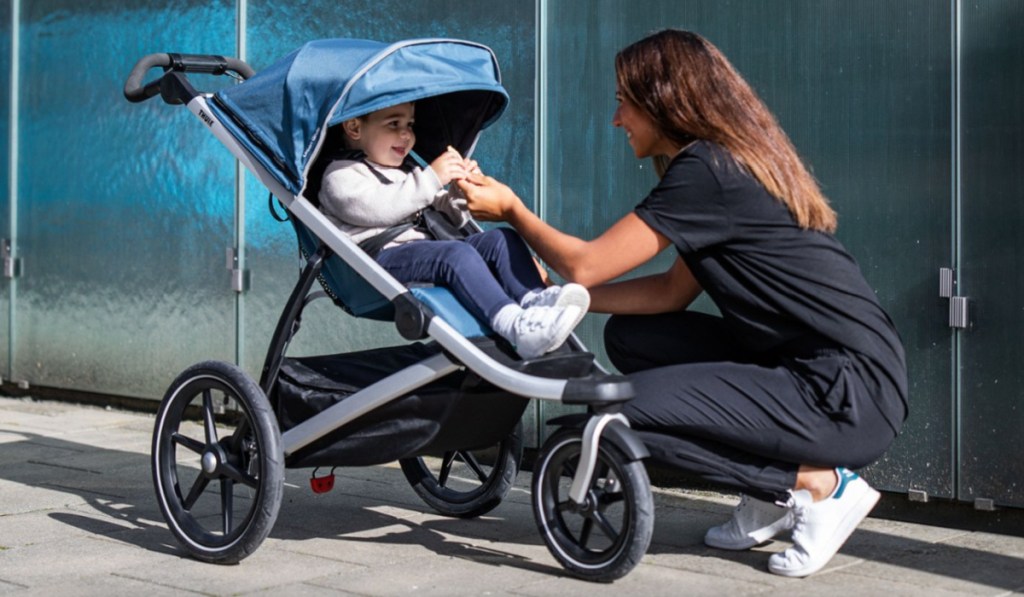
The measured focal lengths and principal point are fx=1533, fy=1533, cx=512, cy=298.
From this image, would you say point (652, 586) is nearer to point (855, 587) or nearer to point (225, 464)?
point (855, 587)

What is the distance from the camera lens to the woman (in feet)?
13.6

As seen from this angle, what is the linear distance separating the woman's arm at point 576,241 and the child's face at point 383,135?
35 centimetres

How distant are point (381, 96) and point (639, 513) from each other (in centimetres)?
147

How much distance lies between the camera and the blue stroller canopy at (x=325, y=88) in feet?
14.6

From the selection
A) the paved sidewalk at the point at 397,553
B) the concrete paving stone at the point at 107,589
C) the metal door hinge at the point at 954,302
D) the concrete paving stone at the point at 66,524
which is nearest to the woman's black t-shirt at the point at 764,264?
the paved sidewalk at the point at 397,553

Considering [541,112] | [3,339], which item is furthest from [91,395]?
[541,112]

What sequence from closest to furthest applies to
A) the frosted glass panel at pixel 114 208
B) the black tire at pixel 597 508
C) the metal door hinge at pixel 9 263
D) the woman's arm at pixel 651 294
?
the black tire at pixel 597 508 → the woman's arm at pixel 651 294 → the frosted glass panel at pixel 114 208 → the metal door hinge at pixel 9 263

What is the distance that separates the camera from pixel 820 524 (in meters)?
4.20

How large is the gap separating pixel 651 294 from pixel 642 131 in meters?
0.53

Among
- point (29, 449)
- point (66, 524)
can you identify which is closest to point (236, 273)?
point (29, 449)

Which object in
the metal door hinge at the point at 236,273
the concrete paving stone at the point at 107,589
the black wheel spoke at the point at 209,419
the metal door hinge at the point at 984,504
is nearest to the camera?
the concrete paving stone at the point at 107,589

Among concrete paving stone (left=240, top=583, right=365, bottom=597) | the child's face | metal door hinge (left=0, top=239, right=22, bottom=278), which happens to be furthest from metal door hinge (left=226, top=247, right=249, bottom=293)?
concrete paving stone (left=240, top=583, right=365, bottom=597)

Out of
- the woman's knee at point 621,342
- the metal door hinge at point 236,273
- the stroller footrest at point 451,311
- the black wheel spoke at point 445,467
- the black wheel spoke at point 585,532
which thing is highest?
the metal door hinge at point 236,273

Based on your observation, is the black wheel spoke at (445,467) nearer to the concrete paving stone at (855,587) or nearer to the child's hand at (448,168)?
the child's hand at (448,168)
